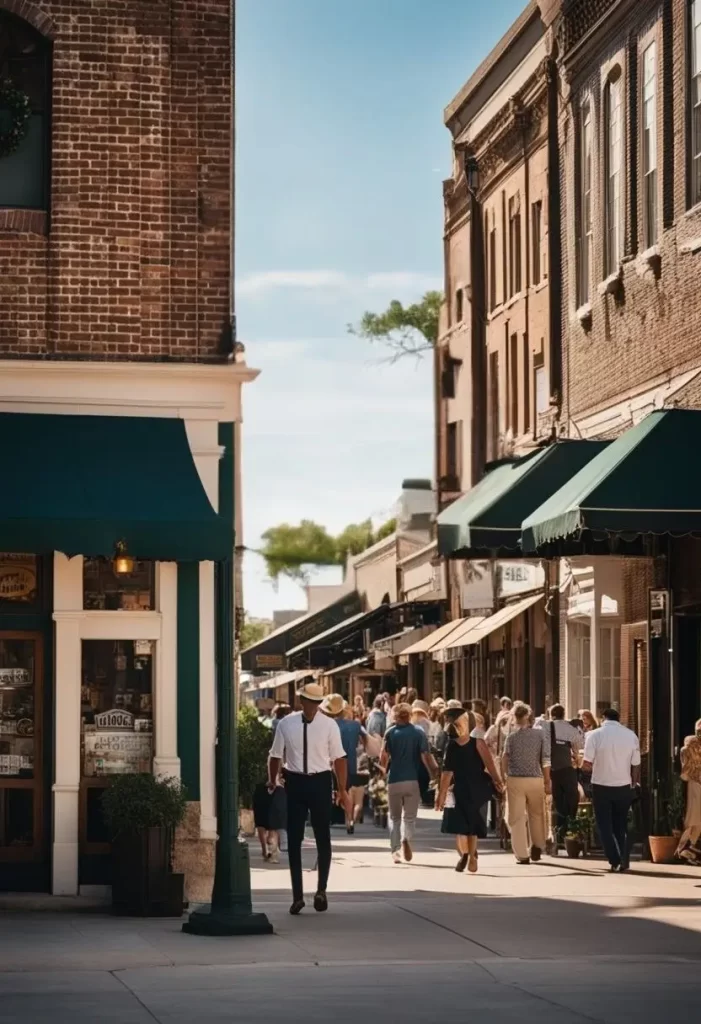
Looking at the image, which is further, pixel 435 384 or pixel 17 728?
pixel 435 384

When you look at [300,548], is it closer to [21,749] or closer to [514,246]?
[514,246]

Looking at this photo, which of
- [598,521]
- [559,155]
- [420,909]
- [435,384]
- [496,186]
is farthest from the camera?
[435,384]

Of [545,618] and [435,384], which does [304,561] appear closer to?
[435,384]

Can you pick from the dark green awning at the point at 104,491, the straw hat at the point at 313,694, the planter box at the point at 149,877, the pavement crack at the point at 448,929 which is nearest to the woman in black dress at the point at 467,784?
the pavement crack at the point at 448,929

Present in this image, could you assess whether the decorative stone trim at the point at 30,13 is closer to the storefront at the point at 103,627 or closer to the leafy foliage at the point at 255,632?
the storefront at the point at 103,627

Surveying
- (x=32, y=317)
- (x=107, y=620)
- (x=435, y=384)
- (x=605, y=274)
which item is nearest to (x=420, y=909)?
(x=107, y=620)

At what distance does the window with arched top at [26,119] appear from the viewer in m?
20.2

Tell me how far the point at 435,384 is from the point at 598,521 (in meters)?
25.6

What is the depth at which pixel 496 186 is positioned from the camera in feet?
133

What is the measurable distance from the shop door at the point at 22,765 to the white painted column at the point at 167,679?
1.05 m

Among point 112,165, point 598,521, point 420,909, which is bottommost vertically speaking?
point 420,909

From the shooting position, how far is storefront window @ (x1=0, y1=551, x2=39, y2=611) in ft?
64.2

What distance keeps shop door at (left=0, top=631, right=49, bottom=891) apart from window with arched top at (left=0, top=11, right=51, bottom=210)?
413 cm

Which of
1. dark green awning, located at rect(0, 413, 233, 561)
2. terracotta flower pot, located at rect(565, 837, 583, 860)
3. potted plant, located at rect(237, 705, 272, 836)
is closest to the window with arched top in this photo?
dark green awning, located at rect(0, 413, 233, 561)
